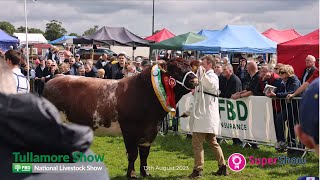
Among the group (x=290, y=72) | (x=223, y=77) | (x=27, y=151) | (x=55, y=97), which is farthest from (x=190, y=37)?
(x=27, y=151)

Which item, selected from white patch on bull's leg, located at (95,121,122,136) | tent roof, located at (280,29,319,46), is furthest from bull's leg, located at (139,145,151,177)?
tent roof, located at (280,29,319,46)

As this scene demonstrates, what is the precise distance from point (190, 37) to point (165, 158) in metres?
9.25

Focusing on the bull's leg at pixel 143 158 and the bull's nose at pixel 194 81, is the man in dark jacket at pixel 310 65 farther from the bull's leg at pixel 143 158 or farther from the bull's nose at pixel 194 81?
the bull's leg at pixel 143 158

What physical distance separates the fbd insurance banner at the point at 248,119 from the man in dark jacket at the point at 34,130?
27.6ft

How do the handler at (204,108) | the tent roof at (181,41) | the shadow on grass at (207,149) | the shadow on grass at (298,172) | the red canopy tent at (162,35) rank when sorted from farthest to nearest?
1. the red canopy tent at (162,35)
2. the tent roof at (181,41)
3. the shadow on grass at (207,149)
4. the shadow on grass at (298,172)
5. the handler at (204,108)

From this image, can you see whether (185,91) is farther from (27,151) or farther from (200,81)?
(27,151)

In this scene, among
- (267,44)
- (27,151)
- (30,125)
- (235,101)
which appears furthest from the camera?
(267,44)

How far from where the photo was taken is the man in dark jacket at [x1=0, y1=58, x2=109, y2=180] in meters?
1.42

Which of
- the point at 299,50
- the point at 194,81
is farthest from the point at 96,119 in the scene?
the point at 299,50

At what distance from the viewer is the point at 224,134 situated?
421 inches

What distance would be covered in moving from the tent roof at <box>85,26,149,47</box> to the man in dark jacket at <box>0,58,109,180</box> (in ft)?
77.6

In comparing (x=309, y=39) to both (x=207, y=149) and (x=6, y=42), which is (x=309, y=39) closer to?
(x=207, y=149)

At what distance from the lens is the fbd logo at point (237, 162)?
847cm
